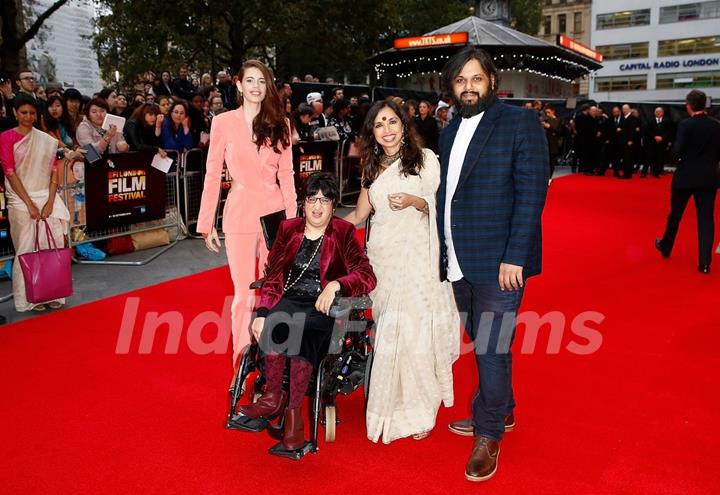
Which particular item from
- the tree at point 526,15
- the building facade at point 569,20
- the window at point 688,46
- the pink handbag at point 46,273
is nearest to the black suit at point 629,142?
the pink handbag at point 46,273

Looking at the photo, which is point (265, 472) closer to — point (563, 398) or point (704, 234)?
point (563, 398)

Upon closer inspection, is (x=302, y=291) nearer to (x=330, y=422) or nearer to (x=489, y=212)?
(x=330, y=422)

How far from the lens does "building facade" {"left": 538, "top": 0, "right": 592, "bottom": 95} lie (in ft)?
259

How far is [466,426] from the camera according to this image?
11.8ft

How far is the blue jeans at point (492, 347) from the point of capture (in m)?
3.06

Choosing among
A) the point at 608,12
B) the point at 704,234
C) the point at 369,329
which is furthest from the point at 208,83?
the point at 608,12

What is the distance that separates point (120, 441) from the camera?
3.50 m

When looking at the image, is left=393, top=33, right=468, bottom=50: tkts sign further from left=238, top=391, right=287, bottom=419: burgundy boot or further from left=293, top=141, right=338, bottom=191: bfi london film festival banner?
left=238, top=391, right=287, bottom=419: burgundy boot

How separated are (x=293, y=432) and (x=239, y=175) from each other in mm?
1554

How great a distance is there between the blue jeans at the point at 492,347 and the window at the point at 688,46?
214 ft

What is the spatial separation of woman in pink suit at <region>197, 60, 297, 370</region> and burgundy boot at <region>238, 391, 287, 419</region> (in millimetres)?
842

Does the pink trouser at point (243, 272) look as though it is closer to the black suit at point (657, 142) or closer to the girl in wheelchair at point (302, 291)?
the girl in wheelchair at point (302, 291)

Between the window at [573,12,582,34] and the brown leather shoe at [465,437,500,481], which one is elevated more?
the window at [573,12,582,34]

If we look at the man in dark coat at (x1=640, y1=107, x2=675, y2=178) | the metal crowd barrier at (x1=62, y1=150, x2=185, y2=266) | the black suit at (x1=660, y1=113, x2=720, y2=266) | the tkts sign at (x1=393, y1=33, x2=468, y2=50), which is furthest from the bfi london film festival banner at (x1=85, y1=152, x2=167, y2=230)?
the tkts sign at (x1=393, y1=33, x2=468, y2=50)
